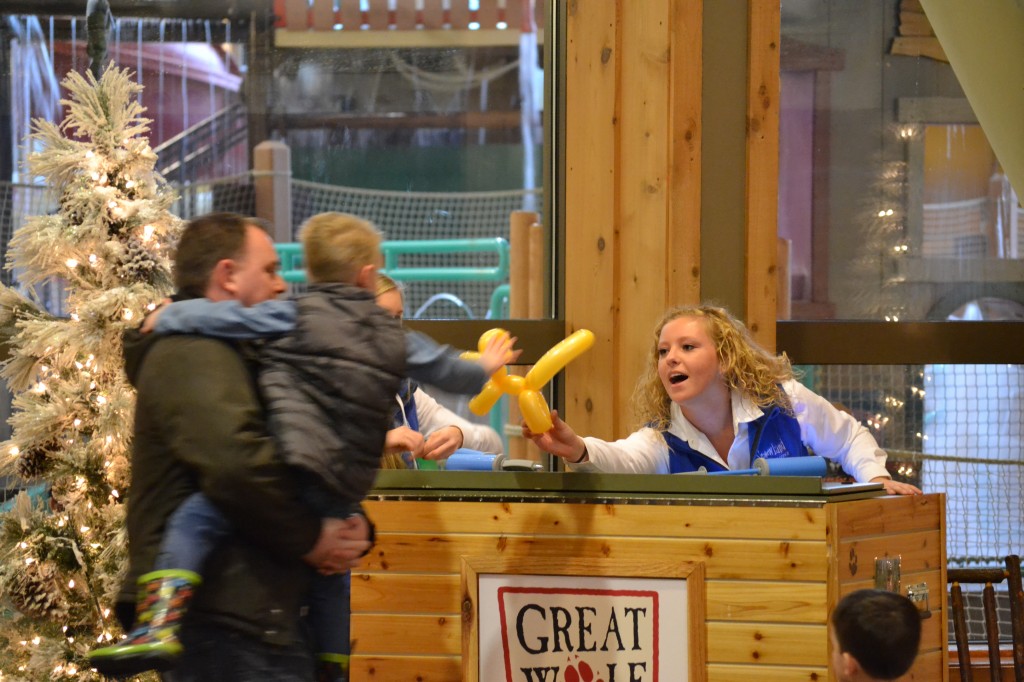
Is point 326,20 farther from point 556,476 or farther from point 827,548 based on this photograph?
point 827,548

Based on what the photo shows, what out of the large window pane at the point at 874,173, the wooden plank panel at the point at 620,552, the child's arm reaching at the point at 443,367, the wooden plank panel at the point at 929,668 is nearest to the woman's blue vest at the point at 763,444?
the wooden plank panel at the point at 620,552

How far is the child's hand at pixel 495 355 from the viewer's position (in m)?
2.22

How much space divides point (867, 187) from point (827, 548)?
6.92ft

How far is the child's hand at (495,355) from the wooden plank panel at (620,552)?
56cm

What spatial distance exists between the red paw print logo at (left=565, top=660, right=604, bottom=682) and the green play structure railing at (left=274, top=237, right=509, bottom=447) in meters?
2.88

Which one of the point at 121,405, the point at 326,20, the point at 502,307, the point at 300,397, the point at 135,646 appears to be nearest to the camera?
the point at 135,646

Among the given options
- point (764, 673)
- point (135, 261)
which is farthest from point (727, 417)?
point (135, 261)

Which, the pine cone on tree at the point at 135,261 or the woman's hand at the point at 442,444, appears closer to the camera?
the woman's hand at the point at 442,444

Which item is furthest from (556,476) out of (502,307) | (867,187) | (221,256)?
Answer: (502,307)

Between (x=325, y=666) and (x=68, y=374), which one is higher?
(x=68, y=374)

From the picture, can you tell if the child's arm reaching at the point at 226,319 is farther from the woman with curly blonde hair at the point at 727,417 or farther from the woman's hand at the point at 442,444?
the woman with curly blonde hair at the point at 727,417

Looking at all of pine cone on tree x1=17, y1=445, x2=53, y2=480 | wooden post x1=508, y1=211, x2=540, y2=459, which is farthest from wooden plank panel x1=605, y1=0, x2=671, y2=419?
pine cone on tree x1=17, y1=445, x2=53, y2=480

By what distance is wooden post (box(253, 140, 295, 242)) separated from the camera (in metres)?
5.02

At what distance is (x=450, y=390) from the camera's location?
216 cm
